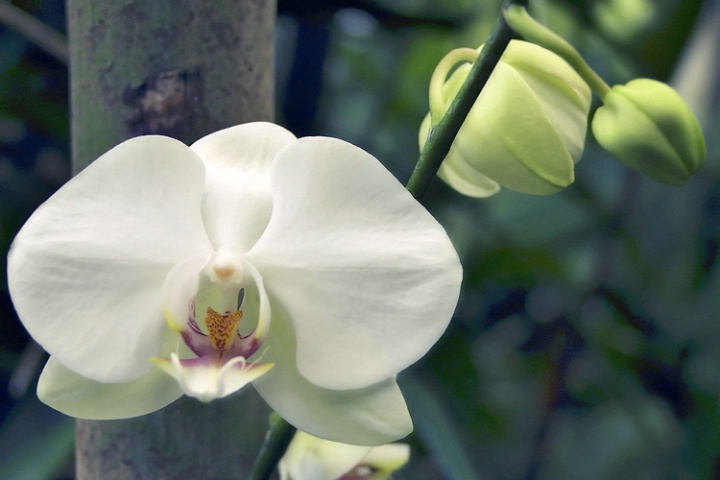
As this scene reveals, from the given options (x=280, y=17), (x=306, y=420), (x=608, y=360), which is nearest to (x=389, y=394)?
(x=306, y=420)

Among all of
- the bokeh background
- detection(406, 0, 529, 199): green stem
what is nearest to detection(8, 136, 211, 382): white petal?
detection(406, 0, 529, 199): green stem

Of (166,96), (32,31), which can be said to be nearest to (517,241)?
(32,31)

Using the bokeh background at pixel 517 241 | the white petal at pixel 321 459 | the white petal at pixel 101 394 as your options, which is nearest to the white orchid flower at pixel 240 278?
the white petal at pixel 101 394

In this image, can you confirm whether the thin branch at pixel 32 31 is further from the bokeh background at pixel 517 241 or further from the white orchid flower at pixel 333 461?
the white orchid flower at pixel 333 461

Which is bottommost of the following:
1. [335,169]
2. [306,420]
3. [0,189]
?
[0,189]

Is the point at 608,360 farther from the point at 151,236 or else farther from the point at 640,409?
the point at 151,236

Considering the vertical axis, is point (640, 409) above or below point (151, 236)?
below

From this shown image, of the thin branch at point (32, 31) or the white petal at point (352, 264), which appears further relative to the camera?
the thin branch at point (32, 31)

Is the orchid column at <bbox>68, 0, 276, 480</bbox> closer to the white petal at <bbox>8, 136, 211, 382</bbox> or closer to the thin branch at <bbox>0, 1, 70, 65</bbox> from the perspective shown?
the white petal at <bbox>8, 136, 211, 382</bbox>
